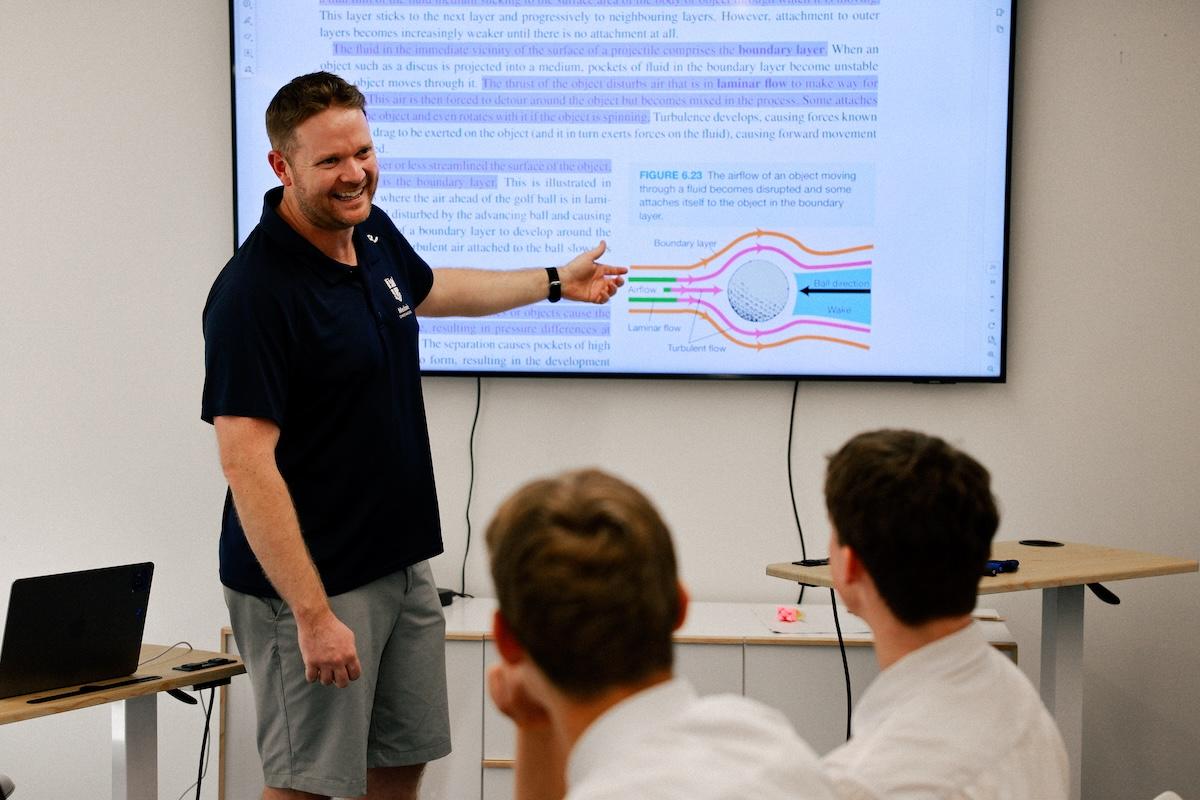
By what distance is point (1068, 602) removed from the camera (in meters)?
2.84

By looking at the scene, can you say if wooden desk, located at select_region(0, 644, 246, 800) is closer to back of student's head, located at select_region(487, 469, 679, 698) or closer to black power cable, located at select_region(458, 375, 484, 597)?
black power cable, located at select_region(458, 375, 484, 597)

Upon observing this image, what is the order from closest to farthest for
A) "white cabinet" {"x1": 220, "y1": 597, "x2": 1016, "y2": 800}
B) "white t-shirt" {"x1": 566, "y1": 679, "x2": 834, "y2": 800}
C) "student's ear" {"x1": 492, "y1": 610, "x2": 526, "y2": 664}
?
"white t-shirt" {"x1": 566, "y1": 679, "x2": 834, "y2": 800} → "student's ear" {"x1": 492, "y1": 610, "x2": 526, "y2": 664} → "white cabinet" {"x1": 220, "y1": 597, "x2": 1016, "y2": 800}

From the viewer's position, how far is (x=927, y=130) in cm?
336

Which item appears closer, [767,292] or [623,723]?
[623,723]

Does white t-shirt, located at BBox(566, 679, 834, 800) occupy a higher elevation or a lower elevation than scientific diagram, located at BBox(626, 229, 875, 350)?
lower

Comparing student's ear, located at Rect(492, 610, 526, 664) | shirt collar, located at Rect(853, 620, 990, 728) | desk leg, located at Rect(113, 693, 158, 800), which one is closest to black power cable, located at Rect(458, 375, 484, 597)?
desk leg, located at Rect(113, 693, 158, 800)

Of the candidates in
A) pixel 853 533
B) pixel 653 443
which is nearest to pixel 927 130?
pixel 653 443

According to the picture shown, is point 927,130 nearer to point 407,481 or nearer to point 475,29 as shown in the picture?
point 475,29

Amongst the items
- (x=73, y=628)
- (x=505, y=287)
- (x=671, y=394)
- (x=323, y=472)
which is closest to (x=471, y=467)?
(x=671, y=394)

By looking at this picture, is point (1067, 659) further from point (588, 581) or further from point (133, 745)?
point (588, 581)

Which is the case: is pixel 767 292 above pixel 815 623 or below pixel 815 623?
above

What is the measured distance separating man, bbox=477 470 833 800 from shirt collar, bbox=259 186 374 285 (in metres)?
1.39

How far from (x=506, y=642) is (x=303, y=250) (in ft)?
4.67

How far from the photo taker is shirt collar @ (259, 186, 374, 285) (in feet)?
7.45
